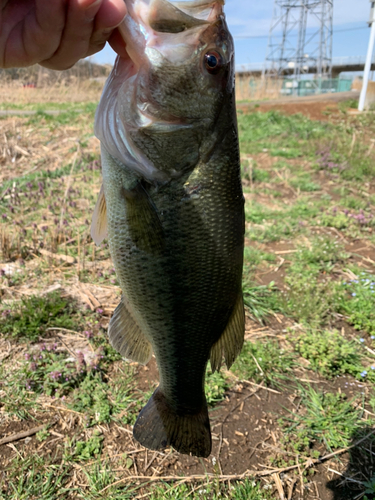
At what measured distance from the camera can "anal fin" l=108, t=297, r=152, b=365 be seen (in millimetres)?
1611

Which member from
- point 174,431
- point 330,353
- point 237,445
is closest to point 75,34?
point 174,431

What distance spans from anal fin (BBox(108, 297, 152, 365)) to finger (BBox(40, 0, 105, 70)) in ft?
3.33

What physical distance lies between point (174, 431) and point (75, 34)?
168 centimetres

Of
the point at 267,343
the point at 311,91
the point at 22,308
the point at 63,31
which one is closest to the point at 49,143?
the point at 22,308

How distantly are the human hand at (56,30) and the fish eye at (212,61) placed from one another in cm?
30

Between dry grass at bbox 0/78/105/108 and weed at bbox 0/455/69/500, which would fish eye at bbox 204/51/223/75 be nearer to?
weed at bbox 0/455/69/500

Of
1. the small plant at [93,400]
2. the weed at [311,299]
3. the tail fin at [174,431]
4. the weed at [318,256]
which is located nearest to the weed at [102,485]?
the small plant at [93,400]

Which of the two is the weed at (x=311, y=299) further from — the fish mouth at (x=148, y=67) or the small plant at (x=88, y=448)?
the fish mouth at (x=148, y=67)

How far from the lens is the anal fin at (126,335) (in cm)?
161

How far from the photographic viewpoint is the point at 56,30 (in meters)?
1.25

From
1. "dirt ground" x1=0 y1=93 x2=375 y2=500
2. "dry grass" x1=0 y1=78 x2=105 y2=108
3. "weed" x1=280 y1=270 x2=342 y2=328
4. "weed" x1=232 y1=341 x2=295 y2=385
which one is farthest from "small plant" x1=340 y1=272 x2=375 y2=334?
"dry grass" x1=0 y1=78 x2=105 y2=108

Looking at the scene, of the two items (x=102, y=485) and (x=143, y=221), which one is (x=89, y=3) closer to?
(x=143, y=221)

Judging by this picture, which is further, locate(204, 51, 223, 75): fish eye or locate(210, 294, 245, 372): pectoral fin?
locate(210, 294, 245, 372): pectoral fin

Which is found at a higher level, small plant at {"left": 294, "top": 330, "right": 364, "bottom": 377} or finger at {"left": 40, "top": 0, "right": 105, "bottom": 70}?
finger at {"left": 40, "top": 0, "right": 105, "bottom": 70}
